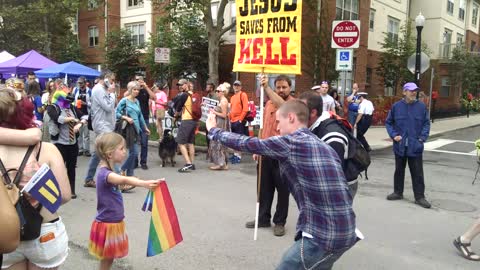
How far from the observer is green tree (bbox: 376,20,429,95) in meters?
25.1

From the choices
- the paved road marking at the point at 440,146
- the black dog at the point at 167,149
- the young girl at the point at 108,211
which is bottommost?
the paved road marking at the point at 440,146

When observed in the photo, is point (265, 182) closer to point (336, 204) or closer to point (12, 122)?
point (336, 204)

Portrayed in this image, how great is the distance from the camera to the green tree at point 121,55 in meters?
28.7

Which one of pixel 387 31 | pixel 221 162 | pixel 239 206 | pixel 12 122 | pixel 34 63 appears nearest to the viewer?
pixel 12 122

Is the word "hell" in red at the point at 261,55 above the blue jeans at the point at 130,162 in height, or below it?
above

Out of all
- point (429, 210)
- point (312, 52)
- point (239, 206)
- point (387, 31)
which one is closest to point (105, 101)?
point (239, 206)

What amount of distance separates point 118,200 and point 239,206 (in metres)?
3.18

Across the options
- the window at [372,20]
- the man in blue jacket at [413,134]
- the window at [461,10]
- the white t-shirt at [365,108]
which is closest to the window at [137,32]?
the window at [372,20]

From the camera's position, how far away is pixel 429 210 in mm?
6902

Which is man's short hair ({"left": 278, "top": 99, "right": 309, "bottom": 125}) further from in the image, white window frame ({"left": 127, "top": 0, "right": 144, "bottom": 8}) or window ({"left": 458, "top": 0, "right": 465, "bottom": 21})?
window ({"left": 458, "top": 0, "right": 465, "bottom": 21})

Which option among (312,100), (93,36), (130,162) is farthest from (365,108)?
(93,36)

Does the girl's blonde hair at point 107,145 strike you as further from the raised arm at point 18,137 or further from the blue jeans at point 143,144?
the blue jeans at point 143,144

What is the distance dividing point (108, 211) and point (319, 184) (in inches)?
77.3

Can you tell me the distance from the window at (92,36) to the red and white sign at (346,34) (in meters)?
27.8
